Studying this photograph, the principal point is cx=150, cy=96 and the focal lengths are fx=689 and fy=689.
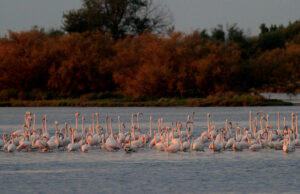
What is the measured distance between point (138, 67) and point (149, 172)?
38.1 meters

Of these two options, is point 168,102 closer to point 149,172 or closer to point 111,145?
point 111,145

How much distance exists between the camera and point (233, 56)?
172 feet

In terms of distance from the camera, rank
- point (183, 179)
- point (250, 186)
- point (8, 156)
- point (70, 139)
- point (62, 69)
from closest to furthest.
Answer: point (250, 186)
point (183, 179)
point (8, 156)
point (70, 139)
point (62, 69)

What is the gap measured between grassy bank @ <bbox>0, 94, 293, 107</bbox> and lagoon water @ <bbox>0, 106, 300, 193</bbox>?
91.8 feet

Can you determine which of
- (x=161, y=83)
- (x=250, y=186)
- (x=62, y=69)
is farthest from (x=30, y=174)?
(x=62, y=69)

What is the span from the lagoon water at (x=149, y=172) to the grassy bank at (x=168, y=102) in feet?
91.8

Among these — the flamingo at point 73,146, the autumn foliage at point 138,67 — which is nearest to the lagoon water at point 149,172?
the flamingo at point 73,146

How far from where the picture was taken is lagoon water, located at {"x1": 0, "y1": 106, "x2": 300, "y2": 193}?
13665 millimetres

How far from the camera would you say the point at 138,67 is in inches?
2112

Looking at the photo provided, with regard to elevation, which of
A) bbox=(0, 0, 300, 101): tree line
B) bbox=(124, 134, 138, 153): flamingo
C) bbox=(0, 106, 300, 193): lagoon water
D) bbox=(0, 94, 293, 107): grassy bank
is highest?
bbox=(0, 0, 300, 101): tree line

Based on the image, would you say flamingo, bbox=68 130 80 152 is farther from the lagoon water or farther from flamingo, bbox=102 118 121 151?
flamingo, bbox=102 118 121 151

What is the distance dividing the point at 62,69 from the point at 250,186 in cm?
4216

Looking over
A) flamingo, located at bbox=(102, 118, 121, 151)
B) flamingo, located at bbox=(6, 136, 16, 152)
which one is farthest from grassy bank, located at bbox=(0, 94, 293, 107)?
flamingo, located at bbox=(6, 136, 16, 152)

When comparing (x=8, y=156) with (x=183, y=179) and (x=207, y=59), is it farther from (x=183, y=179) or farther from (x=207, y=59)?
(x=207, y=59)
